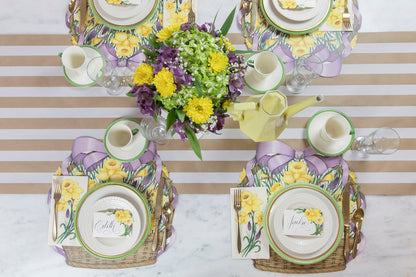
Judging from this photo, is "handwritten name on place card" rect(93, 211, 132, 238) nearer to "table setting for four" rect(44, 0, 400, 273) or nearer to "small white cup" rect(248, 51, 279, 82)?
"table setting for four" rect(44, 0, 400, 273)

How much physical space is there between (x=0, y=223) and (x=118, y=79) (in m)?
0.82

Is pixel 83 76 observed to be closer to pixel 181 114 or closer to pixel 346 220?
pixel 181 114

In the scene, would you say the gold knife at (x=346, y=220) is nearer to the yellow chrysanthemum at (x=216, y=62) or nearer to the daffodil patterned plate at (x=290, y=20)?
the daffodil patterned plate at (x=290, y=20)

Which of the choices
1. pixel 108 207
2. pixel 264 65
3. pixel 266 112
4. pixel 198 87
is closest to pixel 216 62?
pixel 198 87

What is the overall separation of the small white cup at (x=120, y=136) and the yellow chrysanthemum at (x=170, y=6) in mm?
553

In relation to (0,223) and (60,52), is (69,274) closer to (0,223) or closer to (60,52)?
(0,223)

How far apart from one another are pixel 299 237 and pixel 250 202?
24 centimetres

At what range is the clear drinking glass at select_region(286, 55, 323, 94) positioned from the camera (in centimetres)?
120

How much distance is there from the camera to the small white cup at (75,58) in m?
1.20

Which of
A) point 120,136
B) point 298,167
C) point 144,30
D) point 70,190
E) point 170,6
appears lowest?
point 70,190

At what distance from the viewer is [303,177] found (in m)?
1.26

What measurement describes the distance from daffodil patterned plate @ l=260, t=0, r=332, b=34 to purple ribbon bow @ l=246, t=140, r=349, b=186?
490mm

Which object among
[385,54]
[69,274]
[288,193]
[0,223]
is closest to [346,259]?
[288,193]

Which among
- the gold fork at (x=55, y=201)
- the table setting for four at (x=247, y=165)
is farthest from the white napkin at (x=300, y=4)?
the gold fork at (x=55, y=201)
